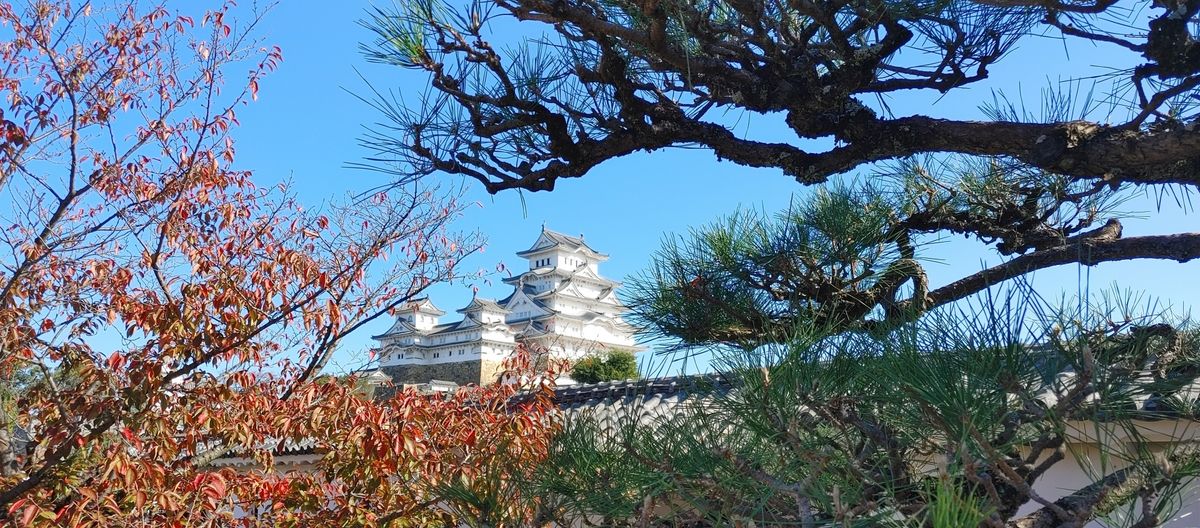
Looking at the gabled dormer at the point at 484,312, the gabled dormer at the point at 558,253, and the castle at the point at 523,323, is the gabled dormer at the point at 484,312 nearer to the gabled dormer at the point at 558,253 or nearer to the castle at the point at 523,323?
the castle at the point at 523,323

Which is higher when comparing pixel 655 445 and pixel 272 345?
pixel 272 345

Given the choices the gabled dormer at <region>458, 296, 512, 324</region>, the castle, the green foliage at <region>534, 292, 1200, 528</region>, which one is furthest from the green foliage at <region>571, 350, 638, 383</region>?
the green foliage at <region>534, 292, 1200, 528</region>

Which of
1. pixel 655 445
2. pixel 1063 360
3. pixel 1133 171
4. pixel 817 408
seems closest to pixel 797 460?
pixel 817 408

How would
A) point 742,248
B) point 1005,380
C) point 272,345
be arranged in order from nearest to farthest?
point 1005,380 < point 742,248 < point 272,345

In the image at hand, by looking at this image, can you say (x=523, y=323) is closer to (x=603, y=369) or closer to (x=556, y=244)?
(x=556, y=244)

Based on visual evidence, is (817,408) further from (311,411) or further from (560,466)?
(311,411)

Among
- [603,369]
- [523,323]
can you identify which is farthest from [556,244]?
[603,369]

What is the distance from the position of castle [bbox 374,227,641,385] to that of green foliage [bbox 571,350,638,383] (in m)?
6.66

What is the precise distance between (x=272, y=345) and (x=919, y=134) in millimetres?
2605

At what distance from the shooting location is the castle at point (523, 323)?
2333 centimetres

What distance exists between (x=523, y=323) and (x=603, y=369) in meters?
10.5

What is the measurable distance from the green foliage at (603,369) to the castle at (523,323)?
6663 mm

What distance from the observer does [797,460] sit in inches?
46.6

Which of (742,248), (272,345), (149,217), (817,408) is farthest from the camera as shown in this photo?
(272,345)
